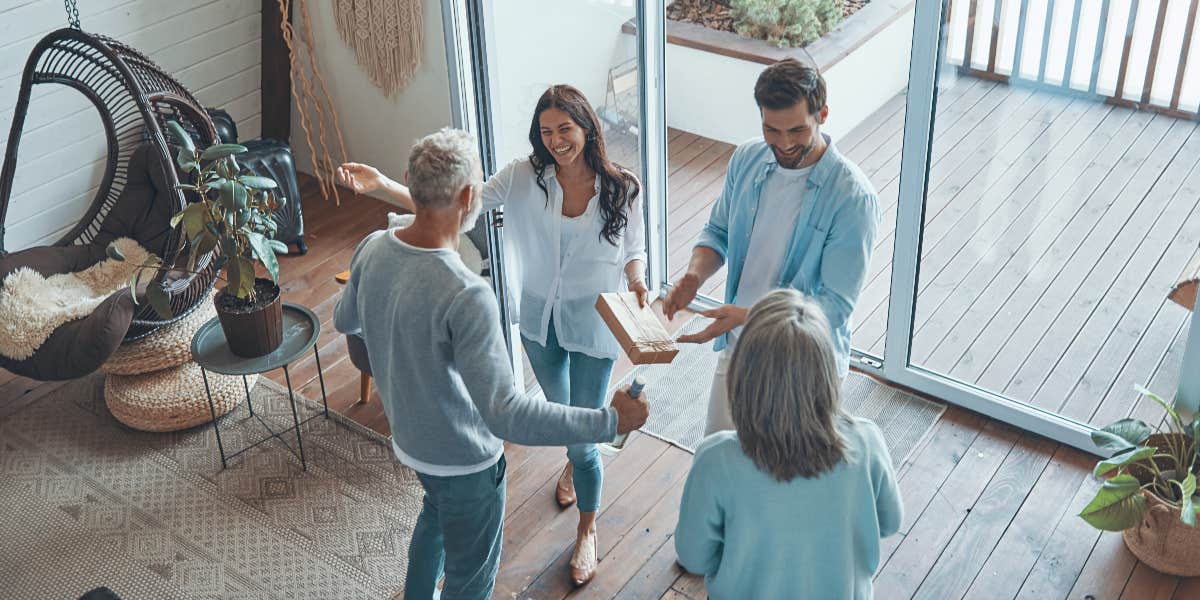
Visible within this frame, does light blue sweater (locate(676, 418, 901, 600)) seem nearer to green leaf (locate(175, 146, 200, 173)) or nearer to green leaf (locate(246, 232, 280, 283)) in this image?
green leaf (locate(246, 232, 280, 283))

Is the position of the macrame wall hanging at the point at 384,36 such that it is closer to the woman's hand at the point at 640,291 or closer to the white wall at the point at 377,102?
the white wall at the point at 377,102

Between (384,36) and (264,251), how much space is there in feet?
6.25

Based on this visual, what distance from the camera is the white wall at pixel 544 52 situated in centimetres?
328

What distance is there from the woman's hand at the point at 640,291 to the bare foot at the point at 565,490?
830mm

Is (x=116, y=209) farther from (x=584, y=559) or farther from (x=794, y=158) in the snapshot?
(x=794, y=158)

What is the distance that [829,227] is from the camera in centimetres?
240

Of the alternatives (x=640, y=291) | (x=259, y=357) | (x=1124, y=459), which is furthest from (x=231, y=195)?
(x=1124, y=459)

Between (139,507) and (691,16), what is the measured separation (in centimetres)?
301

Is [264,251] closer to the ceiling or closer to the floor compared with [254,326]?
closer to the ceiling

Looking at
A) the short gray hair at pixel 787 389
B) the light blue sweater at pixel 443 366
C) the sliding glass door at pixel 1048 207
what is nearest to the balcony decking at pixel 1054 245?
the sliding glass door at pixel 1048 207

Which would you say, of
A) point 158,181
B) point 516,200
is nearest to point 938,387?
point 516,200

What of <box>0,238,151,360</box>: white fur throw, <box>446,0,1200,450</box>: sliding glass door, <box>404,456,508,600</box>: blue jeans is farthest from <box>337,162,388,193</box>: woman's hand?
<box>0,238,151,360</box>: white fur throw

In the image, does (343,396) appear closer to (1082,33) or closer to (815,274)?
(815,274)

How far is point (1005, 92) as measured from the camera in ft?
10.7
